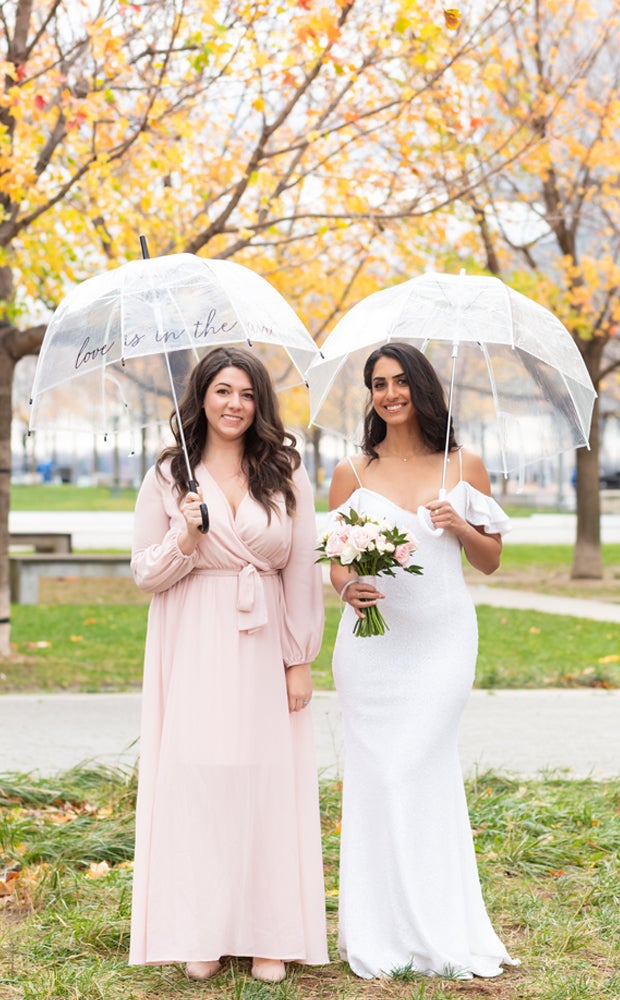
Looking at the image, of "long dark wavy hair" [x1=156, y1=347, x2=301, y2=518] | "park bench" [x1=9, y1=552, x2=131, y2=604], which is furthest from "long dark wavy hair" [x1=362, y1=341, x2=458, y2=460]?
"park bench" [x1=9, y1=552, x2=131, y2=604]

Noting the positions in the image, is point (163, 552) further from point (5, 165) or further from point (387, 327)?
point (5, 165)

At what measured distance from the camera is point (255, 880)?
14.3 ft

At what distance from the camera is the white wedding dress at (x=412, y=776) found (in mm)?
4375

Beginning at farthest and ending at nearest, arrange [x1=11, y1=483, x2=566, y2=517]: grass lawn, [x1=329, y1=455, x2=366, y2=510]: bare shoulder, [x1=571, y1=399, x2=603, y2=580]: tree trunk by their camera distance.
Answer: [x1=11, y1=483, x2=566, y2=517]: grass lawn → [x1=571, y1=399, x2=603, y2=580]: tree trunk → [x1=329, y1=455, x2=366, y2=510]: bare shoulder

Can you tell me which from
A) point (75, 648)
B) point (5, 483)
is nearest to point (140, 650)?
point (75, 648)

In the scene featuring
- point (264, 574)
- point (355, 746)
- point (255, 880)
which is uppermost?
point (264, 574)

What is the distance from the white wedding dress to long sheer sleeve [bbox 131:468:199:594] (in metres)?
0.59

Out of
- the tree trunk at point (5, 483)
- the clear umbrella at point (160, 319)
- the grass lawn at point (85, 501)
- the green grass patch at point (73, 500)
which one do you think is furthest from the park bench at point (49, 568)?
the green grass patch at point (73, 500)

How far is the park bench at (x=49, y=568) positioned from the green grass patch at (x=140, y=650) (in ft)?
1.38

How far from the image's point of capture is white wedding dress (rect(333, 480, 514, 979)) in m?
4.38

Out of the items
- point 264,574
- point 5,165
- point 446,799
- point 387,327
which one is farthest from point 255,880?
point 5,165

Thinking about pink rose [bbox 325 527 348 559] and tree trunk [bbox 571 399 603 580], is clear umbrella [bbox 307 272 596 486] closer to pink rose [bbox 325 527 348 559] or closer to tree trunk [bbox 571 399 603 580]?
pink rose [bbox 325 527 348 559]

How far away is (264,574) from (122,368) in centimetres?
105

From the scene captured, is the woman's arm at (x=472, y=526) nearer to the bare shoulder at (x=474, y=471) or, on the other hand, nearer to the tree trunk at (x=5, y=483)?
the bare shoulder at (x=474, y=471)
